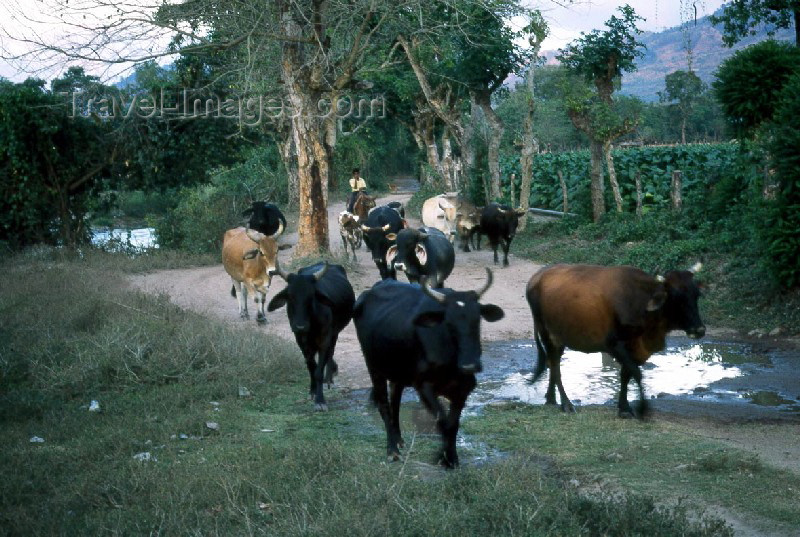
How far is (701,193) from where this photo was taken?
21.5 m

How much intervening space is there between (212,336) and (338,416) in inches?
108

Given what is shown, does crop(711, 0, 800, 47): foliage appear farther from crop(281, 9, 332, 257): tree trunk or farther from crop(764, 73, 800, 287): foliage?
crop(281, 9, 332, 257): tree trunk

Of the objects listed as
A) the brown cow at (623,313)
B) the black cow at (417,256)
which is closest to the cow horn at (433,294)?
the brown cow at (623,313)

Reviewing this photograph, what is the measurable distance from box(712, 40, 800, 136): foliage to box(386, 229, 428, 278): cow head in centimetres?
686

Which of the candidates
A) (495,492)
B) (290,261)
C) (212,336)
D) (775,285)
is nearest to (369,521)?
(495,492)

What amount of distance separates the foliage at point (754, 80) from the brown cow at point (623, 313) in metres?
9.15

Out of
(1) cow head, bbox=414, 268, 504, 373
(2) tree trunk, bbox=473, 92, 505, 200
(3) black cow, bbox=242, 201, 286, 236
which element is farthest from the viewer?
(2) tree trunk, bbox=473, 92, 505, 200

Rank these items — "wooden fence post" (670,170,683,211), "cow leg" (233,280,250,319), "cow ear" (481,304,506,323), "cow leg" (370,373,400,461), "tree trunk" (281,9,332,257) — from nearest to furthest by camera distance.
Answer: "cow ear" (481,304,506,323) < "cow leg" (370,373,400,461) < "cow leg" (233,280,250,319) < "tree trunk" (281,9,332,257) < "wooden fence post" (670,170,683,211)

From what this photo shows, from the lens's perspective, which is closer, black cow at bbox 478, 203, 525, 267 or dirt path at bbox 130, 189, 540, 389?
dirt path at bbox 130, 189, 540, 389

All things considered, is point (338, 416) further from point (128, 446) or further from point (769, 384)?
point (769, 384)

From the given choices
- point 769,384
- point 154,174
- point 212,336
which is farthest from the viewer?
point 154,174

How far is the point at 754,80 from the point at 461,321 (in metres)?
12.3

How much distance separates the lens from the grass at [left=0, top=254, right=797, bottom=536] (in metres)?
5.70

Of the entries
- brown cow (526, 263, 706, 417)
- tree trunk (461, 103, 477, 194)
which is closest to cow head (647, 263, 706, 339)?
brown cow (526, 263, 706, 417)
